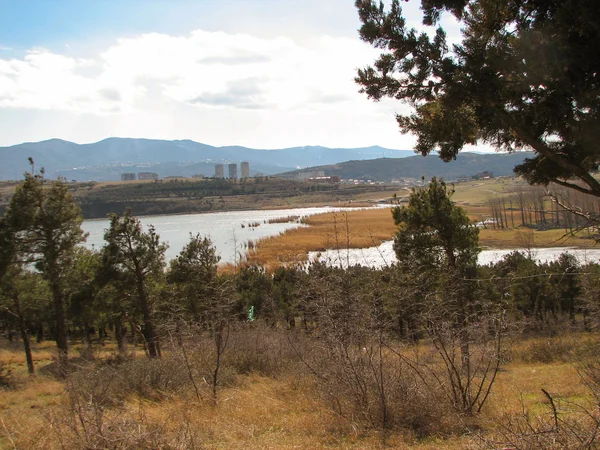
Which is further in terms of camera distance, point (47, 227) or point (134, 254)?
point (134, 254)

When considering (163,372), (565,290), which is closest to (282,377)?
(163,372)

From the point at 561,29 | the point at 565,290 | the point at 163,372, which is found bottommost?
the point at 565,290

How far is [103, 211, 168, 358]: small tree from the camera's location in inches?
752

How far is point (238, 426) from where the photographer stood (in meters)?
6.52

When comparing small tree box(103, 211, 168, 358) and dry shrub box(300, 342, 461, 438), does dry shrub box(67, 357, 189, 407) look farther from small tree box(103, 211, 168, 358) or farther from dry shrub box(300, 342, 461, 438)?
small tree box(103, 211, 168, 358)

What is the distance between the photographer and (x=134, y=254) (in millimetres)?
19172

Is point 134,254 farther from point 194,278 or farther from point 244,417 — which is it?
point 244,417

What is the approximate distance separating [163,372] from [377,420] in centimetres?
551

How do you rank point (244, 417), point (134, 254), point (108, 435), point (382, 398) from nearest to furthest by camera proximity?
point (108, 435)
point (382, 398)
point (244, 417)
point (134, 254)

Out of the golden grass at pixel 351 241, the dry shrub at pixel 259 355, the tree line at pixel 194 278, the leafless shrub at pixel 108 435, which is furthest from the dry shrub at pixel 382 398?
the golden grass at pixel 351 241

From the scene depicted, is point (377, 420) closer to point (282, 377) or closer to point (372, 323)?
point (372, 323)

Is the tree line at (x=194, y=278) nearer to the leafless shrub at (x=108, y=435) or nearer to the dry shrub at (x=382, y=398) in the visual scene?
the dry shrub at (x=382, y=398)

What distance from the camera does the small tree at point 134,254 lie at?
19.1 m

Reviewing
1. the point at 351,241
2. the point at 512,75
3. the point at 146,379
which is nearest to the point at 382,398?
the point at 512,75
